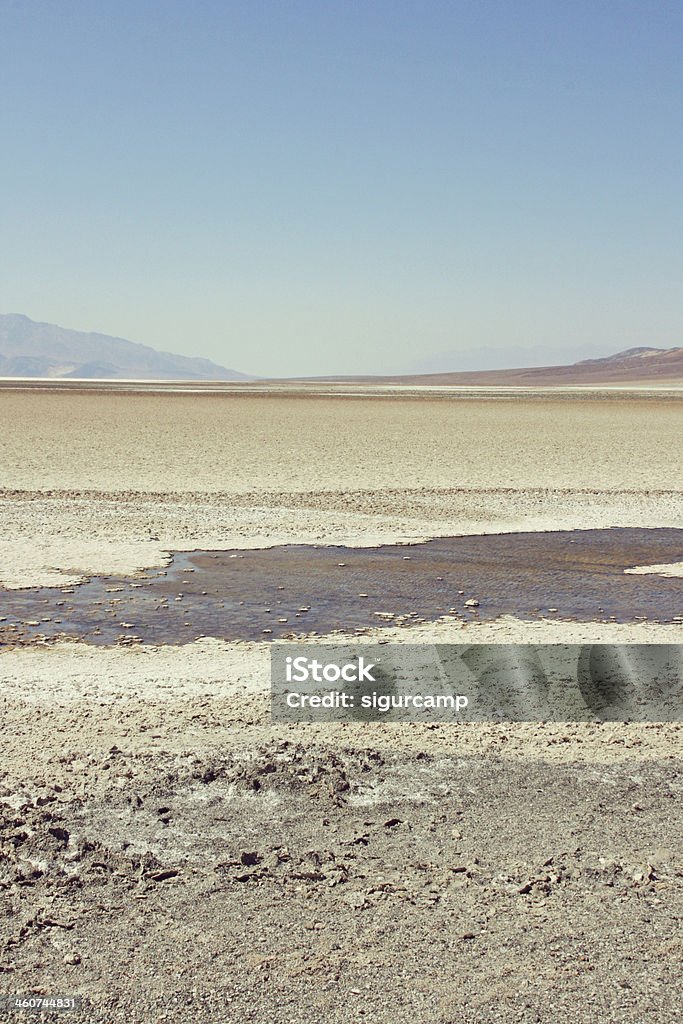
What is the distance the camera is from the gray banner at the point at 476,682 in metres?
4.91

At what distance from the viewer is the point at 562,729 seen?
15.4 feet

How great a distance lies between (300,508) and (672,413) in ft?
90.7

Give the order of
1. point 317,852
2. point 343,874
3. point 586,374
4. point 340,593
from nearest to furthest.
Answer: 1. point 343,874
2. point 317,852
3. point 340,593
4. point 586,374

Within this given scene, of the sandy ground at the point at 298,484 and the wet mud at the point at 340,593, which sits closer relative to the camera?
the wet mud at the point at 340,593

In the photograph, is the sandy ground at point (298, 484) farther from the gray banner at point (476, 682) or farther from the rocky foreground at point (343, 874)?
the rocky foreground at point (343, 874)

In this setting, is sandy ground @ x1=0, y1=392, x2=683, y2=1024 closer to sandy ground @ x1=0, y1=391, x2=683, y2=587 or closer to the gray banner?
the gray banner

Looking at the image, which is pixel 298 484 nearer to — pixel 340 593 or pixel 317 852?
pixel 340 593

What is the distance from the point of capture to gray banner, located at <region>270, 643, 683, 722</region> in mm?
4910

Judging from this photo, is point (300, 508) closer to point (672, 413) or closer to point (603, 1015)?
point (603, 1015)

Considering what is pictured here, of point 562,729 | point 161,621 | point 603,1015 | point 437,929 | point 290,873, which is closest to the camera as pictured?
point 603,1015

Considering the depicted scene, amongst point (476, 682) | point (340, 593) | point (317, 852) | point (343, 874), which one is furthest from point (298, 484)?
point (343, 874)

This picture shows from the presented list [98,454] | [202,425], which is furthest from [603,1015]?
[202,425]

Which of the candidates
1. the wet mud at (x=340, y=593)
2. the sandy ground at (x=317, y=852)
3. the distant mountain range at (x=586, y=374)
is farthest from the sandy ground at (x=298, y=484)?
the distant mountain range at (x=586, y=374)

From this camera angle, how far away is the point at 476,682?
543cm
